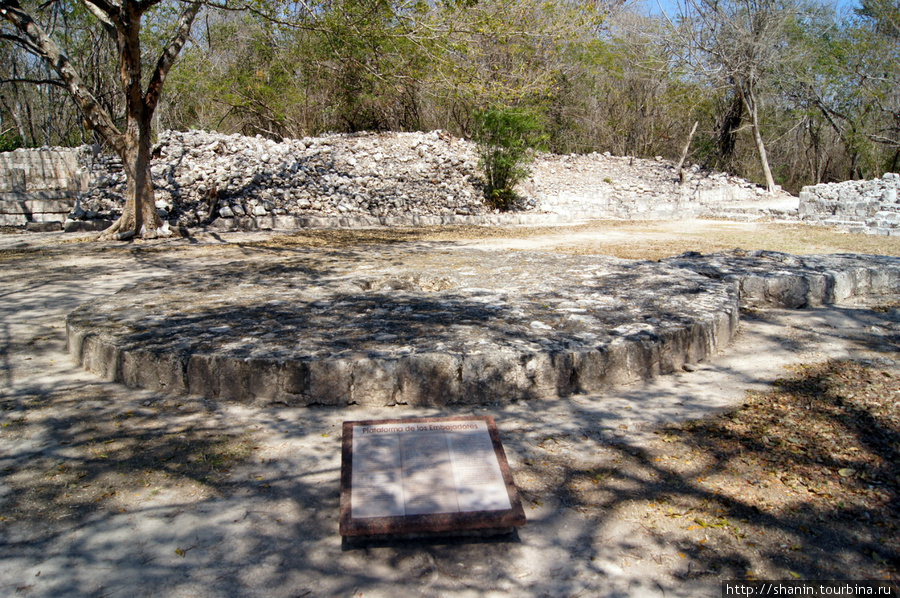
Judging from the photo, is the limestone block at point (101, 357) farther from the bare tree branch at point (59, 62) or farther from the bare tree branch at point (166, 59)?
the bare tree branch at point (59, 62)

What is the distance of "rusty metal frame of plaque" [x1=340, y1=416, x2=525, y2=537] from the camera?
6.68ft

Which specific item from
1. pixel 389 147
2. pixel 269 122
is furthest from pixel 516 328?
pixel 269 122

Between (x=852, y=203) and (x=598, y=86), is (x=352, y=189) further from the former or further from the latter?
(x=598, y=86)

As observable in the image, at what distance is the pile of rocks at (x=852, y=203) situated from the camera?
1274cm

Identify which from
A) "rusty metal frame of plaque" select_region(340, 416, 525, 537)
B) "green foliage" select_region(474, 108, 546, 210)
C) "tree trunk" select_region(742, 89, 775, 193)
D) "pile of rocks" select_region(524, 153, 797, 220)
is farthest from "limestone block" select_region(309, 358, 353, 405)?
"tree trunk" select_region(742, 89, 775, 193)

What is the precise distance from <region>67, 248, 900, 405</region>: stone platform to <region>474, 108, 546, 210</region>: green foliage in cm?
836

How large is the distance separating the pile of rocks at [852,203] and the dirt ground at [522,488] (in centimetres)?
1037

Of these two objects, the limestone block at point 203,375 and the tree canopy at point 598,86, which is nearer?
the limestone block at point 203,375

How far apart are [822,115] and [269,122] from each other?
18.0 metres

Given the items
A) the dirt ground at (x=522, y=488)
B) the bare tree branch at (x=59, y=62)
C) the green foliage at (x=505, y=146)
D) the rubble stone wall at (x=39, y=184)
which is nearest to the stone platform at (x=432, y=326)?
the dirt ground at (x=522, y=488)

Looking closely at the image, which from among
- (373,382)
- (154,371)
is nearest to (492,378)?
(373,382)

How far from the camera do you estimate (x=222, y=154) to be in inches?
530

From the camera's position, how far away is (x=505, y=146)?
46.3ft

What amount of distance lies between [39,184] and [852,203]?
18.1m
